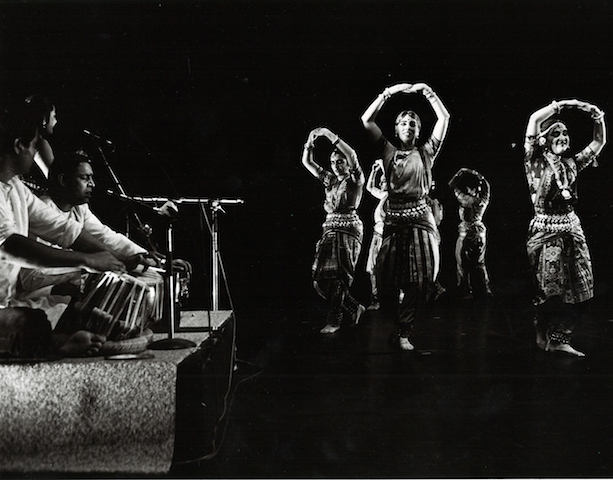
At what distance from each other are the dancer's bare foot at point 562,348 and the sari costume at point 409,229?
558 millimetres

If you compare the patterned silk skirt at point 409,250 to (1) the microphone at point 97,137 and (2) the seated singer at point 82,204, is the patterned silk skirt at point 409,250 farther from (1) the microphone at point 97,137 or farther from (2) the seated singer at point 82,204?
(1) the microphone at point 97,137

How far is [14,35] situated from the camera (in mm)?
2318

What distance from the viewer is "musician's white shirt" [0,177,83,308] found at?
2.13 meters

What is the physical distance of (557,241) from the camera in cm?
239

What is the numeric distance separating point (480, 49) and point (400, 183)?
→ 2.18ft

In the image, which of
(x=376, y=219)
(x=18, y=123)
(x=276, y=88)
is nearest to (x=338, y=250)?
(x=376, y=219)

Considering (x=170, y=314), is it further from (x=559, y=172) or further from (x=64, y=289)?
(x=559, y=172)

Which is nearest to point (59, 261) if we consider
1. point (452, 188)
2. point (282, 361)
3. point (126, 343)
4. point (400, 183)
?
point (126, 343)

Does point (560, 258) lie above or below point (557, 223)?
below

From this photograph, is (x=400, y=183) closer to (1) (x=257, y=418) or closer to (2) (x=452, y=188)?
(2) (x=452, y=188)

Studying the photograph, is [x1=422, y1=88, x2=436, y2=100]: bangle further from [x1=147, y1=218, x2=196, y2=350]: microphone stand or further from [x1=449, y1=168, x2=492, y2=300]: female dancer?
[x1=147, y1=218, x2=196, y2=350]: microphone stand

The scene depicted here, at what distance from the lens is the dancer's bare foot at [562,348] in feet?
7.64

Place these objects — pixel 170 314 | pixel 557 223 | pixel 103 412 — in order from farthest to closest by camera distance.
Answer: pixel 557 223, pixel 170 314, pixel 103 412

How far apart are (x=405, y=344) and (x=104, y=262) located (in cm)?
126
